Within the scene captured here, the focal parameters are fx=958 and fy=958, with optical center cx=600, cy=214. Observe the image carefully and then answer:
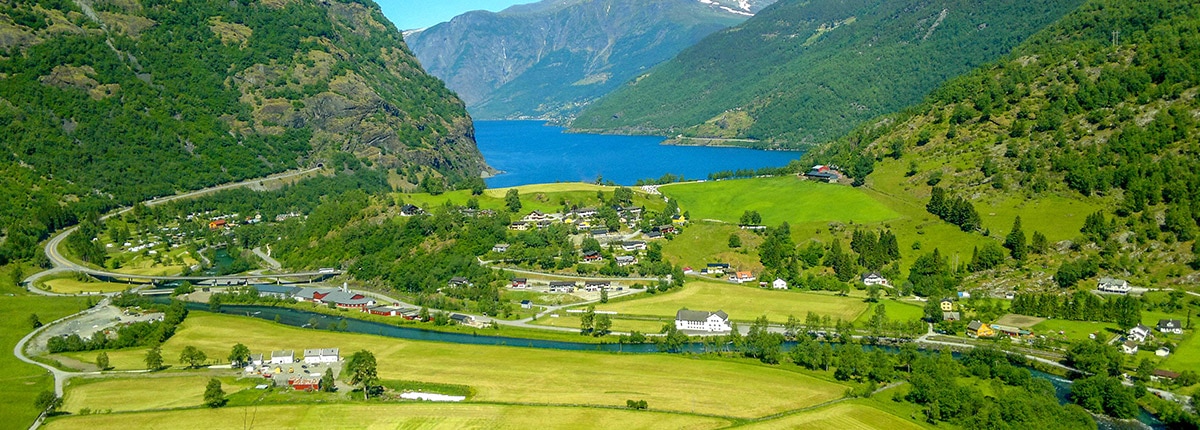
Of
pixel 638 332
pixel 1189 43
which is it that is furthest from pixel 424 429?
pixel 1189 43

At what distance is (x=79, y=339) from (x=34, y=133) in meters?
81.1

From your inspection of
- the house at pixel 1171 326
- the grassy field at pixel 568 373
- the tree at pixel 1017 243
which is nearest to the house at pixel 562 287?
the grassy field at pixel 568 373

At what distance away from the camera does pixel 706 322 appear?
254 ft

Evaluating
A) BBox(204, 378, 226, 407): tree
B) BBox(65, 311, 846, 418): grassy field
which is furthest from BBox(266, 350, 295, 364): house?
BBox(204, 378, 226, 407): tree

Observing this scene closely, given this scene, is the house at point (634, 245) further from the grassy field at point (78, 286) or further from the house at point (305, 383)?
the grassy field at point (78, 286)

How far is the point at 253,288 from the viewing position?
97.1m

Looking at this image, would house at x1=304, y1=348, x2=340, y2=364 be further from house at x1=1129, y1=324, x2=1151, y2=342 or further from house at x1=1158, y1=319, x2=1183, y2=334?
house at x1=1158, y1=319, x2=1183, y2=334

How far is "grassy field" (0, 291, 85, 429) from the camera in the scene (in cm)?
5978

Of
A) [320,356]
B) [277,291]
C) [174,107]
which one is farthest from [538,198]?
[174,107]

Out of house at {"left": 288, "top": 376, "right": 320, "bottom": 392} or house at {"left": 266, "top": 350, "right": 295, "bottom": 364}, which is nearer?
house at {"left": 288, "top": 376, "right": 320, "bottom": 392}

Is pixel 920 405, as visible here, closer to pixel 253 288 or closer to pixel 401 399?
pixel 401 399

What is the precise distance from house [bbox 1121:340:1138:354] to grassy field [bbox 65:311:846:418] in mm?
21038

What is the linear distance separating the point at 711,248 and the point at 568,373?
39.9 metres

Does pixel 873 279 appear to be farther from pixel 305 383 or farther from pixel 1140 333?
pixel 305 383
